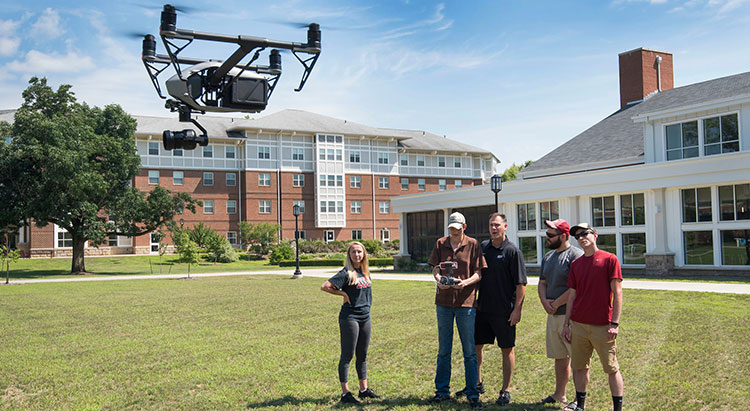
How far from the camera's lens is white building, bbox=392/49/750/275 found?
23062 mm

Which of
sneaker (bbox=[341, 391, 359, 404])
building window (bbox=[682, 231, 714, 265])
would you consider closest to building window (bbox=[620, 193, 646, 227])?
building window (bbox=[682, 231, 714, 265])

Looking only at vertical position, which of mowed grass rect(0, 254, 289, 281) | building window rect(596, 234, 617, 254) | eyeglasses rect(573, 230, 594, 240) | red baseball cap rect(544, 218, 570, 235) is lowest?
mowed grass rect(0, 254, 289, 281)

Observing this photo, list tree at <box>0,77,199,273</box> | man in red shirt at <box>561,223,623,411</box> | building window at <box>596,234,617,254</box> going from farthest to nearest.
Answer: tree at <box>0,77,199,273</box> → building window at <box>596,234,617,254</box> → man in red shirt at <box>561,223,623,411</box>

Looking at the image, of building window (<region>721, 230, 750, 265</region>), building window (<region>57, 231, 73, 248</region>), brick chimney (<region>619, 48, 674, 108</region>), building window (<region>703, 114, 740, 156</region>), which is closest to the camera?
building window (<region>721, 230, 750, 265</region>)

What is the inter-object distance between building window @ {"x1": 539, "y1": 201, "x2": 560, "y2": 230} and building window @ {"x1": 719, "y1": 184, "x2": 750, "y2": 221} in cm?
750

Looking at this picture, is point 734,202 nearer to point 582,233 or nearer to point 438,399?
point 582,233

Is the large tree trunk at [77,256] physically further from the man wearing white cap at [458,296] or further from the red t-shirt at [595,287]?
the red t-shirt at [595,287]

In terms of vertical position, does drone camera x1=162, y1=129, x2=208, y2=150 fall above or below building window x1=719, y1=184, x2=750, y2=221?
above

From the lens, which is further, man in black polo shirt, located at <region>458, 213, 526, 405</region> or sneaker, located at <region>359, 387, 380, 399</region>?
sneaker, located at <region>359, 387, 380, 399</region>

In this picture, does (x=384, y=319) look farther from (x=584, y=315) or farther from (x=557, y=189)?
(x=557, y=189)

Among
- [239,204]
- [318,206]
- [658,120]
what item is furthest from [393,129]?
[658,120]

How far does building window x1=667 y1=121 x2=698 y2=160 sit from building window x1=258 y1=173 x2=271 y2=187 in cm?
4100

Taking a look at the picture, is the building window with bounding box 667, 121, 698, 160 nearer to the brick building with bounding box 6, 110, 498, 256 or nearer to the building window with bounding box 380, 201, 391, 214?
the brick building with bounding box 6, 110, 498, 256

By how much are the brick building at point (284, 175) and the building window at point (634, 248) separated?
36459mm
